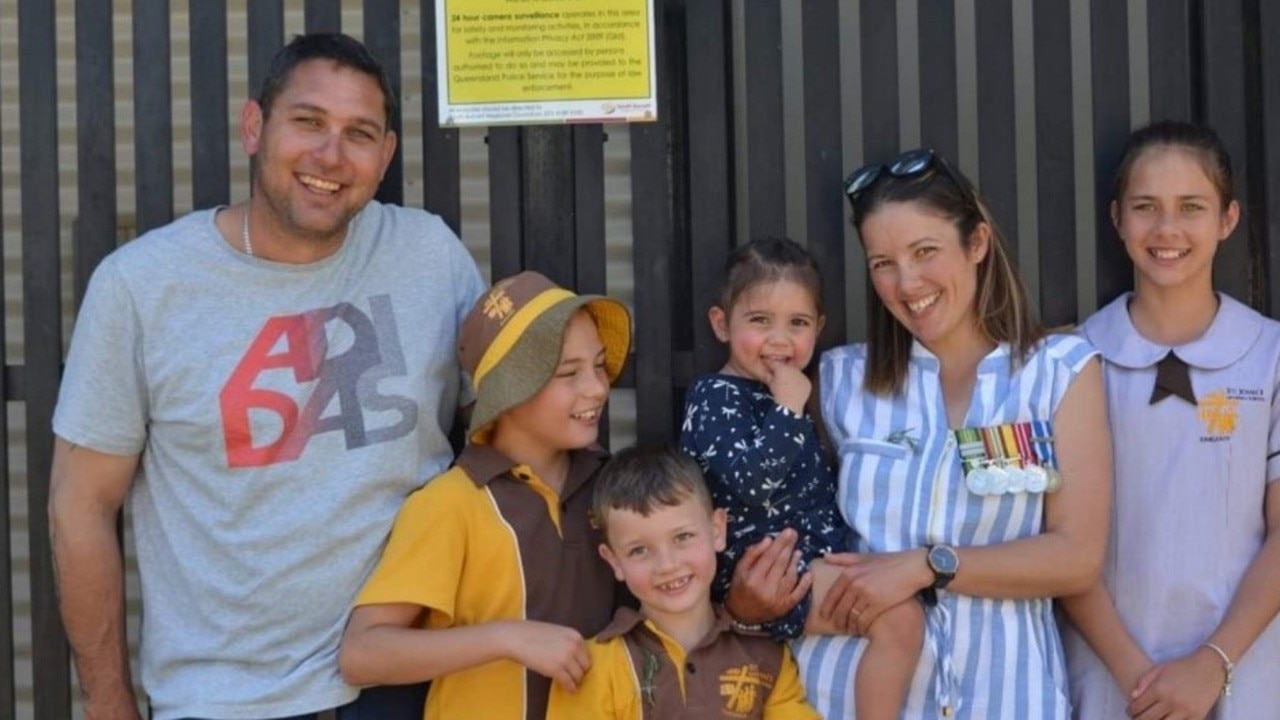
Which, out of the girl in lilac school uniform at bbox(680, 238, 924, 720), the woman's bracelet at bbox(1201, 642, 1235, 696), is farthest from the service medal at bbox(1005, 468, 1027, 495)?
the woman's bracelet at bbox(1201, 642, 1235, 696)

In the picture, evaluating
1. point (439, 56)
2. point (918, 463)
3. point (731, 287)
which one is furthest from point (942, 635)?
point (439, 56)

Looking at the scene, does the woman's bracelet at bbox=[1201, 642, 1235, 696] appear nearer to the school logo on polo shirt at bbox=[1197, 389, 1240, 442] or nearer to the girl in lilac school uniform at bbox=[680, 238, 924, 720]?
the school logo on polo shirt at bbox=[1197, 389, 1240, 442]

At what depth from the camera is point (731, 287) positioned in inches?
151

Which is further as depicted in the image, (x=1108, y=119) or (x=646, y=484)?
(x=1108, y=119)

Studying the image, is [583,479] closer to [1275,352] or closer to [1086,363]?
[1086,363]

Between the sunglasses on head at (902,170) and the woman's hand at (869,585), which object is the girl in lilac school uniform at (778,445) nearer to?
the woman's hand at (869,585)

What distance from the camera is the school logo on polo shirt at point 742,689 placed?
11.5 ft

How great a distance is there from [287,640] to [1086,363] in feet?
6.07

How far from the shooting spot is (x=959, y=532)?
362 cm

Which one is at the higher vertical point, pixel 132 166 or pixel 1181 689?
pixel 132 166

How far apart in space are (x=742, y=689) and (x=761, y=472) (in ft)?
1.52

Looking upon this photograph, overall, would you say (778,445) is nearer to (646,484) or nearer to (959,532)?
(646,484)

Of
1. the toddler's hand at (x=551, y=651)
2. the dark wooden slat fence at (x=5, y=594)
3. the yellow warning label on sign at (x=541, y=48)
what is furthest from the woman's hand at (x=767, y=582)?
the dark wooden slat fence at (x=5, y=594)

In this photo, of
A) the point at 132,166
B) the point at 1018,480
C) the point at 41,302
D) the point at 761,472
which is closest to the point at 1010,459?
the point at 1018,480
